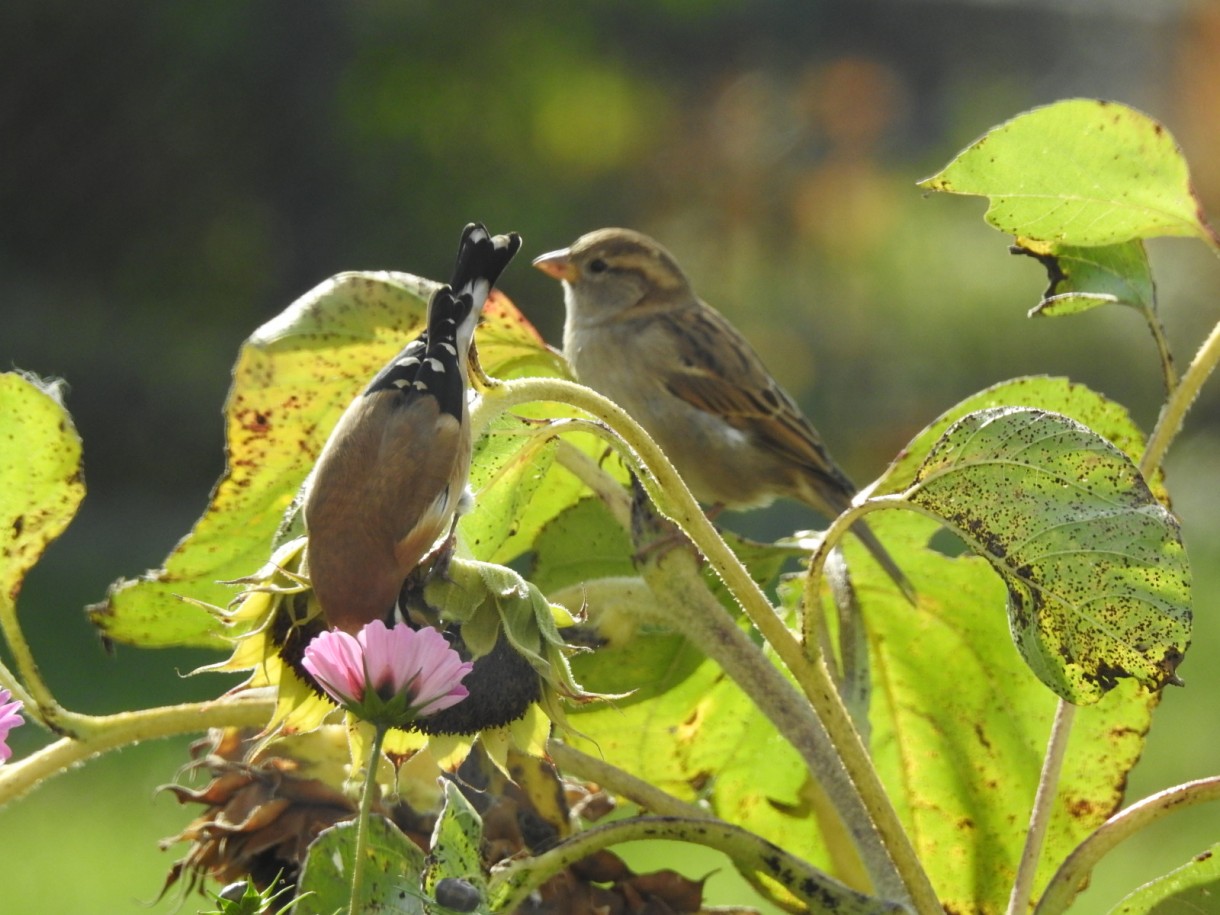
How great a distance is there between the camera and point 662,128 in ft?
25.8

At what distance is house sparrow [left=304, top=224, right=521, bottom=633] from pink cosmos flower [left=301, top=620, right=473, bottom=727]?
39mm

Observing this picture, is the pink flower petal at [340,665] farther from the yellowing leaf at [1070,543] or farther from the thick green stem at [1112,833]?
the thick green stem at [1112,833]

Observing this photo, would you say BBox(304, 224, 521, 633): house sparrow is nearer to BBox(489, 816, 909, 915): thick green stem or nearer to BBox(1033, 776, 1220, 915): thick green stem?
BBox(489, 816, 909, 915): thick green stem

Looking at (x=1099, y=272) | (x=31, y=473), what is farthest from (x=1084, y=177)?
(x=31, y=473)

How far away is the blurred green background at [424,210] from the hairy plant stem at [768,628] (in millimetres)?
4589

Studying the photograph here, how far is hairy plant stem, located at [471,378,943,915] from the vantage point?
691 millimetres

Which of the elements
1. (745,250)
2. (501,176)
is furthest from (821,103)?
(501,176)

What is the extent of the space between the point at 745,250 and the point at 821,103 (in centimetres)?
131

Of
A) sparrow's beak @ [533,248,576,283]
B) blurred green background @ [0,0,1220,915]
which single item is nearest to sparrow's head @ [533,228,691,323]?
sparrow's beak @ [533,248,576,283]

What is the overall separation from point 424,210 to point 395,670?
21.2 ft

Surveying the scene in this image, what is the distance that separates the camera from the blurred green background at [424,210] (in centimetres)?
664

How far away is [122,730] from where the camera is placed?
31.5 inches

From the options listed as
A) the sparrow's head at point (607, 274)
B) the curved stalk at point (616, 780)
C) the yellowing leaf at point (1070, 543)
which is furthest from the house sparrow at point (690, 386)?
the yellowing leaf at point (1070, 543)

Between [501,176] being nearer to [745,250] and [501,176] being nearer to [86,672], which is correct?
[745,250]
